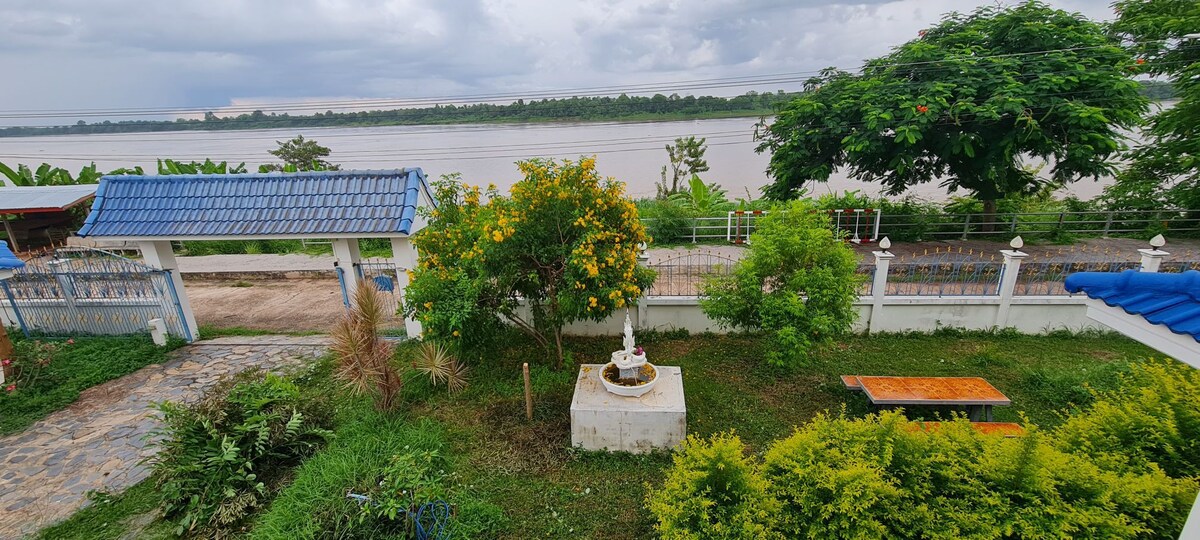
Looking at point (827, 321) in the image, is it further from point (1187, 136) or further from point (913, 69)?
point (1187, 136)

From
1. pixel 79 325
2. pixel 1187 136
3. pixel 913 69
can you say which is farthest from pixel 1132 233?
pixel 79 325

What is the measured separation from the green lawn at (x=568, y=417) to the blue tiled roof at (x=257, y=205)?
207 cm

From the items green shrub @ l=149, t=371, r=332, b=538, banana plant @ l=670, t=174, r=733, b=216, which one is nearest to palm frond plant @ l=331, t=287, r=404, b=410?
green shrub @ l=149, t=371, r=332, b=538

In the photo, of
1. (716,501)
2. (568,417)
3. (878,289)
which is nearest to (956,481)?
(716,501)

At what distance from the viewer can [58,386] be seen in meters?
6.15

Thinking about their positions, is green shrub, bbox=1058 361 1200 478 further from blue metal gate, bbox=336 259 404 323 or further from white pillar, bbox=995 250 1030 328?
blue metal gate, bbox=336 259 404 323

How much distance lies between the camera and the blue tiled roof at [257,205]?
21.1ft

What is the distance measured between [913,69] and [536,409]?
1124 cm

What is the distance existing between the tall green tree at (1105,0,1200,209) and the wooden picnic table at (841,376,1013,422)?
32.3 feet

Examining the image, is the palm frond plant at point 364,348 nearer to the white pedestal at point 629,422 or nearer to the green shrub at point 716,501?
the white pedestal at point 629,422

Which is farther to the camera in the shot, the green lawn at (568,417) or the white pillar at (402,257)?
the white pillar at (402,257)

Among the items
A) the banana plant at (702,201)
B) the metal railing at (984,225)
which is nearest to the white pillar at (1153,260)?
the metal railing at (984,225)

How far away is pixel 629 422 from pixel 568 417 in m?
0.91

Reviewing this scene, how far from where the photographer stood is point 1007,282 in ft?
22.1
